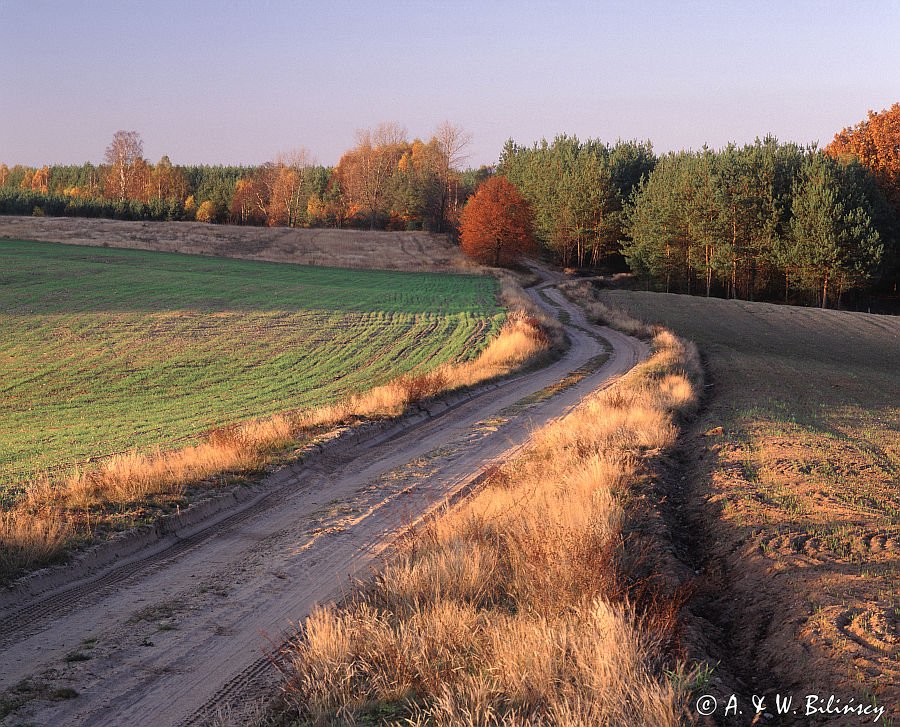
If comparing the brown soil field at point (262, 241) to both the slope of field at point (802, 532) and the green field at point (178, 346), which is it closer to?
the green field at point (178, 346)

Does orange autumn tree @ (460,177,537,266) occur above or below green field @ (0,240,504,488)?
above

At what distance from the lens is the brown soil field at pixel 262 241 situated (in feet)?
277

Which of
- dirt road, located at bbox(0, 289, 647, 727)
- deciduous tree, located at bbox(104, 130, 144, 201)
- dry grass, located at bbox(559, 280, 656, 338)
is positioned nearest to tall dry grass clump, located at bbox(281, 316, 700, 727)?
dirt road, located at bbox(0, 289, 647, 727)

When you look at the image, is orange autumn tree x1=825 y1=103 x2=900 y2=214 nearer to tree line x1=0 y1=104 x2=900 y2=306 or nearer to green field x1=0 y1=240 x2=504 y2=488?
tree line x1=0 y1=104 x2=900 y2=306

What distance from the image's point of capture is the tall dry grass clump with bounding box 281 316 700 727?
4957mm

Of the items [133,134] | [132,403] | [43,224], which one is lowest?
[132,403]

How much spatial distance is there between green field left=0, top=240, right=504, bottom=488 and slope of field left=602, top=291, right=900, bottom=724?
1211 cm

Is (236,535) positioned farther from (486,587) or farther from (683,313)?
(683,313)

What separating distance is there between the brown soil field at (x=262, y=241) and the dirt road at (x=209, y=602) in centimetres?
7322

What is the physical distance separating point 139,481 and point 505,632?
268 inches

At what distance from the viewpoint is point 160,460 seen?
39.3 feet

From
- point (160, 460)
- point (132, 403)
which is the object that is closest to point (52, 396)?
point (132, 403)

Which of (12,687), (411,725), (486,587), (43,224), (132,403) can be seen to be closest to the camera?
(411,725)

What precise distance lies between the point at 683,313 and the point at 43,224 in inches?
2977
